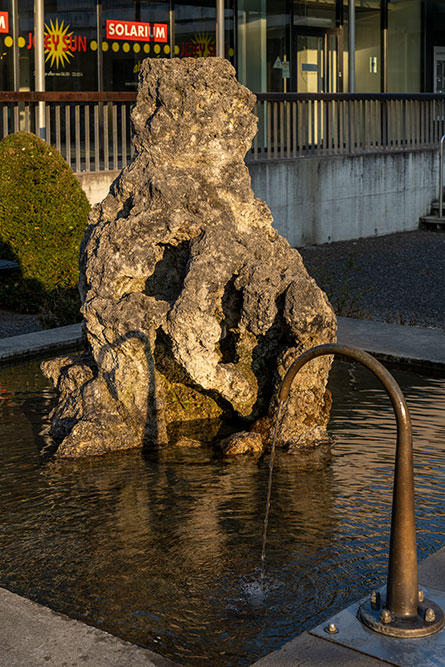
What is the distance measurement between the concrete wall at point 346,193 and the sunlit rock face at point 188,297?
8.58m

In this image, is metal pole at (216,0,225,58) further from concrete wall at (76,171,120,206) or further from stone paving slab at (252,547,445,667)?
stone paving slab at (252,547,445,667)

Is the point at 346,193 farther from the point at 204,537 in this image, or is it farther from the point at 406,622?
the point at 406,622

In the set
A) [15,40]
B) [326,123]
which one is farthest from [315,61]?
[15,40]

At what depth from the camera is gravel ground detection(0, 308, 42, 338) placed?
10.5 m

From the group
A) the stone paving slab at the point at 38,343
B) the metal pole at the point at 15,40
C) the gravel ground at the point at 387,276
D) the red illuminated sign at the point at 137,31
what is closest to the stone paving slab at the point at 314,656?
the stone paving slab at the point at 38,343

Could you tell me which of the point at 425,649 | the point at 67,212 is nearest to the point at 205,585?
the point at 425,649

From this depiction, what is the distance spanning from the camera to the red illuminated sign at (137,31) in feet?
65.2

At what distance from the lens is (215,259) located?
6574 millimetres

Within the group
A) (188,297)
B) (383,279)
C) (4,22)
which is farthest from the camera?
(4,22)

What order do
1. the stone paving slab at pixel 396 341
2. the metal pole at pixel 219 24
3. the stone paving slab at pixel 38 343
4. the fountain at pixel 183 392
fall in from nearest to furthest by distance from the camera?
the fountain at pixel 183 392 < the stone paving slab at pixel 396 341 < the stone paving slab at pixel 38 343 < the metal pole at pixel 219 24

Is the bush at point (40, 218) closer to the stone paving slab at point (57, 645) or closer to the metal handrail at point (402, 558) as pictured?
the stone paving slab at point (57, 645)

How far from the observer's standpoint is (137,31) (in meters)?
20.3

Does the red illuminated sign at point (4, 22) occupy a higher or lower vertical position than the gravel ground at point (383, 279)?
higher

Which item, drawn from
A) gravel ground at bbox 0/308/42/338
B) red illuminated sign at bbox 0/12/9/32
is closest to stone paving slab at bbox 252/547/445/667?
gravel ground at bbox 0/308/42/338
